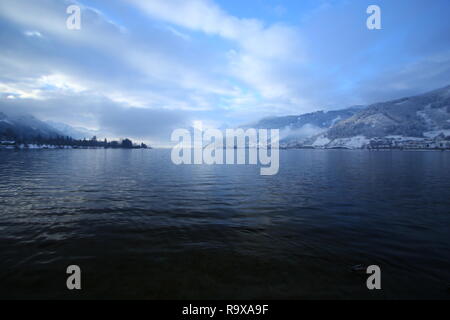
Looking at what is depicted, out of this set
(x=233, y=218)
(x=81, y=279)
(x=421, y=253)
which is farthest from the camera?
(x=233, y=218)

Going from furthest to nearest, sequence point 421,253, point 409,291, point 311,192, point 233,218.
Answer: point 311,192 → point 233,218 → point 421,253 → point 409,291

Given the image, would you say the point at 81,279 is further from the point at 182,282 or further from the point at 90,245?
the point at 182,282

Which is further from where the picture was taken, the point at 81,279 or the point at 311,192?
the point at 311,192

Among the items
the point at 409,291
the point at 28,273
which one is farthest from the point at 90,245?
the point at 409,291

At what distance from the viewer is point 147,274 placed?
10.0 meters

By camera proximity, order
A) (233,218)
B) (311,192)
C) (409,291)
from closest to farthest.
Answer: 1. (409,291)
2. (233,218)
3. (311,192)

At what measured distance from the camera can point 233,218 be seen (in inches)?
737

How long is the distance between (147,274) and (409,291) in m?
12.4

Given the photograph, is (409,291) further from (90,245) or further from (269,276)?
A: (90,245)

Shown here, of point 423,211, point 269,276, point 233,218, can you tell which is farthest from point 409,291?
point 423,211
